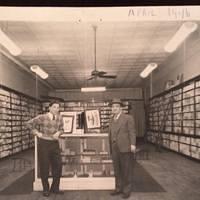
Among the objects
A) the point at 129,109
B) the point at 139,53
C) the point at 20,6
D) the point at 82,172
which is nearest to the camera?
the point at 20,6

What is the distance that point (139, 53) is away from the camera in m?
6.56

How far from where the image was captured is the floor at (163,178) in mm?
3023

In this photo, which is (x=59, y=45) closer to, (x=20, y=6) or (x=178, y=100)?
(x=178, y=100)

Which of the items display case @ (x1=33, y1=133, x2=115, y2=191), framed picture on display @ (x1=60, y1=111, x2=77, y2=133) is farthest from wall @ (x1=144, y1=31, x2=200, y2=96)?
framed picture on display @ (x1=60, y1=111, x2=77, y2=133)

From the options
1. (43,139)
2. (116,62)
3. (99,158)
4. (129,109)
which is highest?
(116,62)

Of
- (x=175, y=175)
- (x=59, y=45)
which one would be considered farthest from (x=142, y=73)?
(x=175, y=175)

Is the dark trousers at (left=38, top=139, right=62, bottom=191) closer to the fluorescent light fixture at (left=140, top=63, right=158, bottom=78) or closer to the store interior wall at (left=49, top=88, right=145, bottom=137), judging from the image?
the store interior wall at (left=49, top=88, right=145, bottom=137)

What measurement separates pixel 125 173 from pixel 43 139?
39.6 inches

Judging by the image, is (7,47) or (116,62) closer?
(7,47)

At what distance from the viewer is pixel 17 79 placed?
474cm

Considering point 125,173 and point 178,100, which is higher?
point 178,100

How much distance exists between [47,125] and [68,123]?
2.38 ft

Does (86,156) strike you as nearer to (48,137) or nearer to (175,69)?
(48,137)

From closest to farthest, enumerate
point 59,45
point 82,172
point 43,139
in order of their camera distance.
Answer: point 43,139, point 82,172, point 59,45
